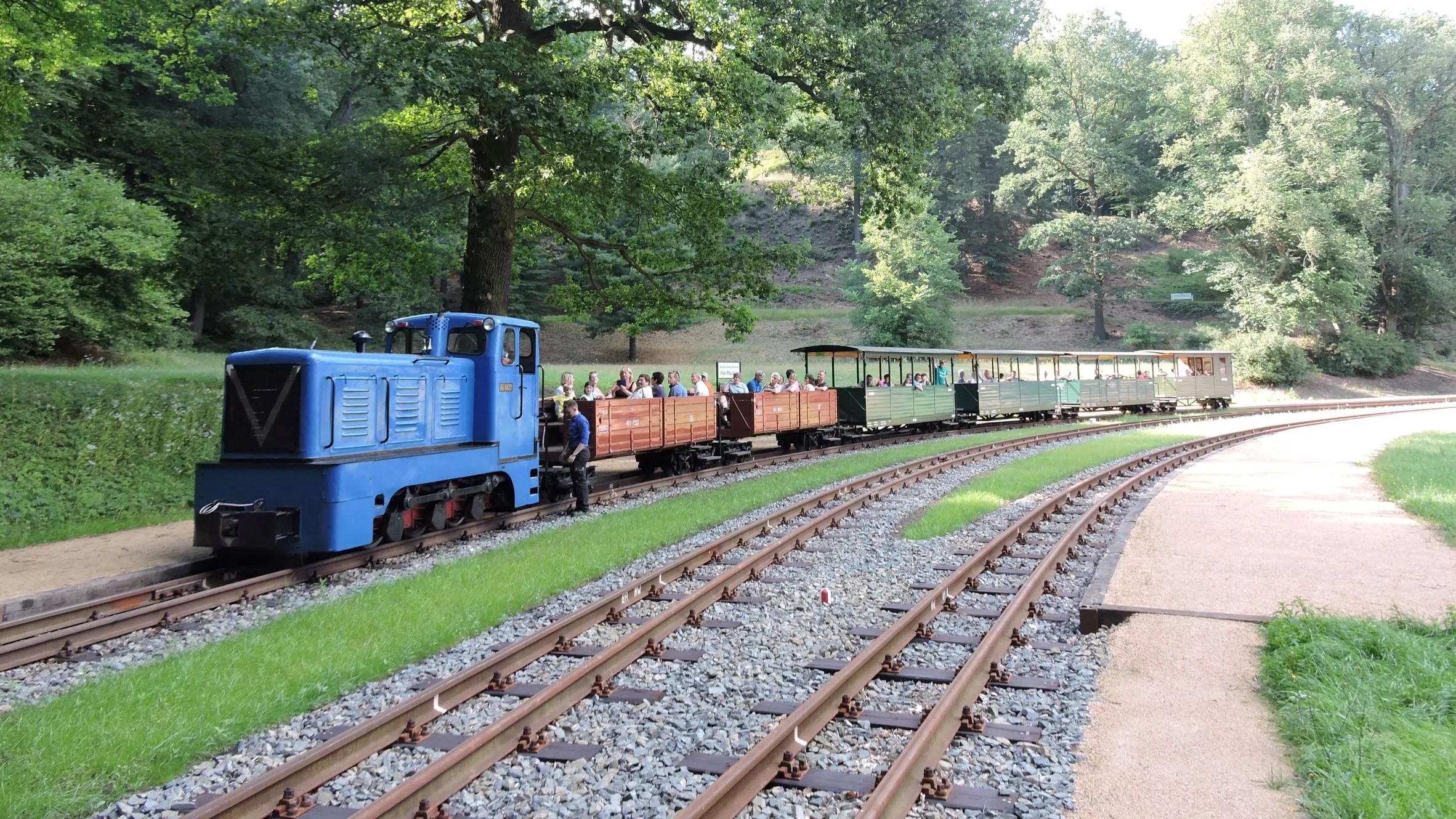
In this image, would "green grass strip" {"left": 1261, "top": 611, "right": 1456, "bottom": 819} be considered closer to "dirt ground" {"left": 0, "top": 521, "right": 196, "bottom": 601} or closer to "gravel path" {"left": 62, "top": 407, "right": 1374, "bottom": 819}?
"gravel path" {"left": 62, "top": 407, "right": 1374, "bottom": 819}

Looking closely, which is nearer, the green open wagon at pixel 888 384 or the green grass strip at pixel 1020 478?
the green grass strip at pixel 1020 478

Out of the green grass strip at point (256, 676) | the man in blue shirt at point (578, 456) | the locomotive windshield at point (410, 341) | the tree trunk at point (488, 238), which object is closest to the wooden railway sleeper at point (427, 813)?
the green grass strip at point (256, 676)

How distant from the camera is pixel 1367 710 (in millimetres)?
4965

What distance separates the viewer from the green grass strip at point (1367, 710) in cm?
391

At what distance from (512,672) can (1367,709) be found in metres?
5.39

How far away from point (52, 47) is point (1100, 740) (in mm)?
16676

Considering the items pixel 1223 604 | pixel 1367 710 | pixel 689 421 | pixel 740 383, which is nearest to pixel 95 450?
pixel 689 421

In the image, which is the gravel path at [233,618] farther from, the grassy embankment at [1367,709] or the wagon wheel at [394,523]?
the grassy embankment at [1367,709]

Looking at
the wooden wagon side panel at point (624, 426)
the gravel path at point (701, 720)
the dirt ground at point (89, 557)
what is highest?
the wooden wagon side panel at point (624, 426)

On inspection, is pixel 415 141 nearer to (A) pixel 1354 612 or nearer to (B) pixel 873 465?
(B) pixel 873 465

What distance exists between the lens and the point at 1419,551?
9.63m

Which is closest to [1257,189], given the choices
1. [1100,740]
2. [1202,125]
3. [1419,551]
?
[1202,125]

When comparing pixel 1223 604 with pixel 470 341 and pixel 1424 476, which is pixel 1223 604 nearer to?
pixel 470 341

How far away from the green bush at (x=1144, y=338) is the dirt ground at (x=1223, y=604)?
3815 centimetres
